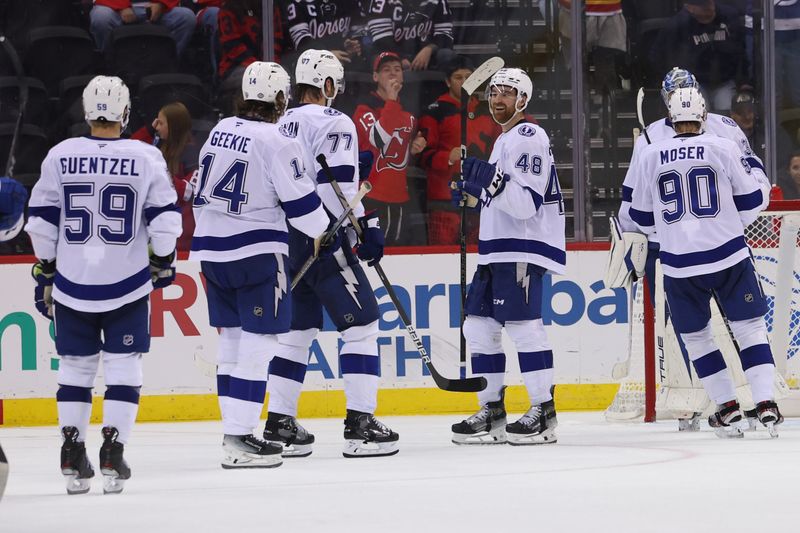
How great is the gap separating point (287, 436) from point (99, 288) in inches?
54.8

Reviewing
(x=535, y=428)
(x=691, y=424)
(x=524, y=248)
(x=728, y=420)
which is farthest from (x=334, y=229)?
(x=691, y=424)

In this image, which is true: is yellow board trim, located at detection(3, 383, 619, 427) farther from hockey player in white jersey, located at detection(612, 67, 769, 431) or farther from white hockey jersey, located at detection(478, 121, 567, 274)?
white hockey jersey, located at detection(478, 121, 567, 274)

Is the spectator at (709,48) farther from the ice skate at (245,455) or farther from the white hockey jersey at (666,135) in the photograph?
the ice skate at (245,455)

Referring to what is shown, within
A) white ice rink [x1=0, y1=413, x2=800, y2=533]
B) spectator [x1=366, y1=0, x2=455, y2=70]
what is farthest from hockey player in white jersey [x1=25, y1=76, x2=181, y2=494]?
spectator [x1=366, y1=0, x2=455, y2=70]

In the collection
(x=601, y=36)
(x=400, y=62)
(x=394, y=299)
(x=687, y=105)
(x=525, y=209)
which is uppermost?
(x=601, y=36)

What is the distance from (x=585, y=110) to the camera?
789cm

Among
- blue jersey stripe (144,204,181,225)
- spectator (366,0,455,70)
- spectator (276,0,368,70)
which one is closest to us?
blue jersey stripe (144,204,181,225)

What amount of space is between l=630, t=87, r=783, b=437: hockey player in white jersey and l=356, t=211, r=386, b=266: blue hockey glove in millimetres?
1111

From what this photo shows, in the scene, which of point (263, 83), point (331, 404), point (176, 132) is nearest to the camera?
point (263, 83)

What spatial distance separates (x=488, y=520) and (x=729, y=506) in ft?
2.06

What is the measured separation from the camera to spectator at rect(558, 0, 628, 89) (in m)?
7.92

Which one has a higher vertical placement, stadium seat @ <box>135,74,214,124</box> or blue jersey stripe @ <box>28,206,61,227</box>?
stadium seat @ <box>135,74,214,124</box>

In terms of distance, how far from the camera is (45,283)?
4.39 meters

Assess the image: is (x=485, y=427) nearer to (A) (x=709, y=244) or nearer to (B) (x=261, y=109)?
(A) (x=709, y=244)
